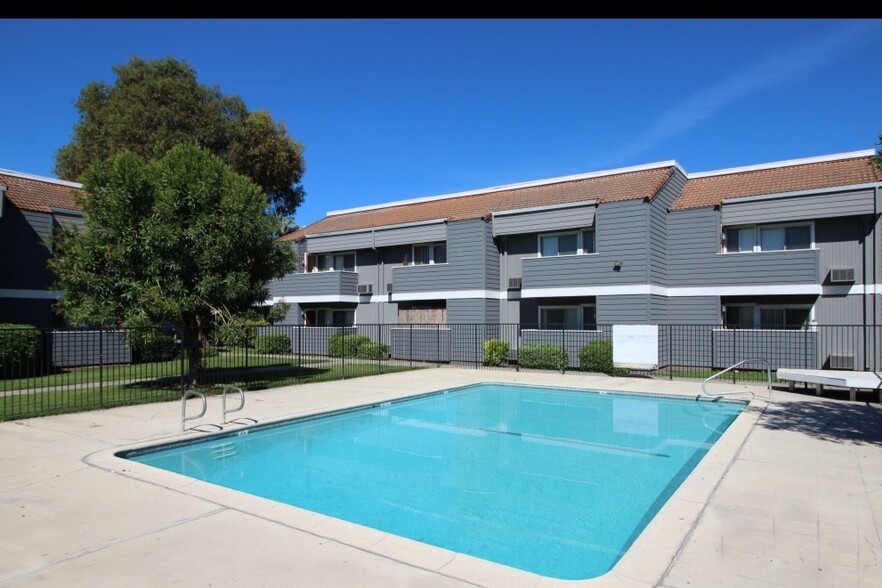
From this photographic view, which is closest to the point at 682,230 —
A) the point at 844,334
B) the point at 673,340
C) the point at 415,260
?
the point at 673,340

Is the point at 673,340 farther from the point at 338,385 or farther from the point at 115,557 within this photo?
the point at 115,557

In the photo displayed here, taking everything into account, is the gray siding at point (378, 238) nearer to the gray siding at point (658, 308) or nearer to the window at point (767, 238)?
the gray siding at point (658, 308)

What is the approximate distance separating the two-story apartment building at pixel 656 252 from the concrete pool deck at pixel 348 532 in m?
12.3

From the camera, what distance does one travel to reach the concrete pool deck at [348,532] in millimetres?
4250

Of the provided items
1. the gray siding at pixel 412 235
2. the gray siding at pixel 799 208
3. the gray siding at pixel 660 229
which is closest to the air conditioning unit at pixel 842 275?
the gray siding at pixel 799 208

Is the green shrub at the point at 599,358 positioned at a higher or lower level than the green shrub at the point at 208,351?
lower

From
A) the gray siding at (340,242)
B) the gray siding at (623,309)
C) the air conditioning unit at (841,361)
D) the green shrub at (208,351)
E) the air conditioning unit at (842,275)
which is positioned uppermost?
the gray siding at (340,242)

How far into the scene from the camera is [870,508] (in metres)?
5.88

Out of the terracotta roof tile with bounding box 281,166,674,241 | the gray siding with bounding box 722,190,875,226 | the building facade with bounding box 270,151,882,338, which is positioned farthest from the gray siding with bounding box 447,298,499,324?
the gray siding with bounding box 722,190,875,226

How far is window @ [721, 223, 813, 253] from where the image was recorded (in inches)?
800

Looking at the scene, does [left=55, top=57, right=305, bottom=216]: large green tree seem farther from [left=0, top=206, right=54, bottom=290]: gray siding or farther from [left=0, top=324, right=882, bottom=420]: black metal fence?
[left=0, top=324, right=882, bottom=420]: black metal fence

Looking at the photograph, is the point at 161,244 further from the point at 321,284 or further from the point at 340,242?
the point at 340,242

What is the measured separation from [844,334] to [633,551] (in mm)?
18730

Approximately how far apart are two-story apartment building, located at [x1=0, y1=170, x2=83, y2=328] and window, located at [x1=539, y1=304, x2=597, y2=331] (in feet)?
59.6
